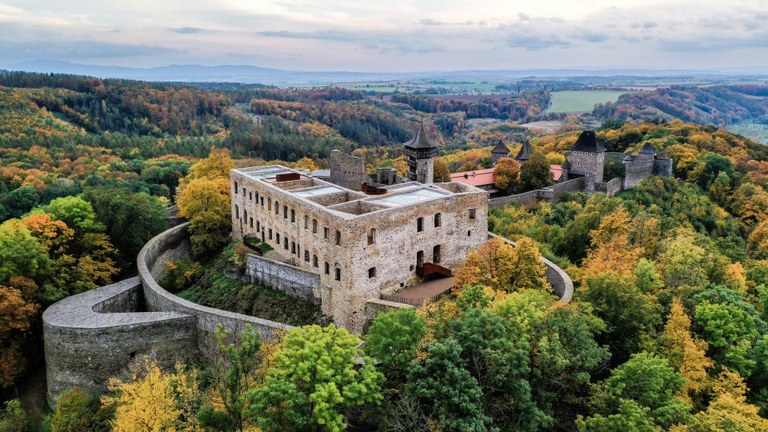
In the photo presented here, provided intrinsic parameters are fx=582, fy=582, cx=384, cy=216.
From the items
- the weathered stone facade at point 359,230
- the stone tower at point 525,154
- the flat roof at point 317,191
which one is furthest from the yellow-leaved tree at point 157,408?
the stone tower at point 525,154

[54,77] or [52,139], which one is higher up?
[54,77]

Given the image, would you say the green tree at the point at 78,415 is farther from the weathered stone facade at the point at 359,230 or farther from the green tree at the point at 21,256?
the weathered stone facade at the point at 359,230

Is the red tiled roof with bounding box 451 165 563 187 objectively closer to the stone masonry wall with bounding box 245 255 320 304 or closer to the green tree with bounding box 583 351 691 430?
the stone masonry wall with bounding box 245 255 320 304

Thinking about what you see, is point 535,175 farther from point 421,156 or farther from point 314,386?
point 314,386

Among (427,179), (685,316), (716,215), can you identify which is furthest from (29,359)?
(716,215)

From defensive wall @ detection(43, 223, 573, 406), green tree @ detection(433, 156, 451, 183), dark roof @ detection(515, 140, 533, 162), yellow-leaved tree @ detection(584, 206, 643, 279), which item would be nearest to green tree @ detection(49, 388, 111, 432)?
defensive wall @ detection(43, 223, 573, 406)

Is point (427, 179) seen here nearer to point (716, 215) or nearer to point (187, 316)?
point (187, 316)

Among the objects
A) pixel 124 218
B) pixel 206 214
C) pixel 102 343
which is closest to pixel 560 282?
pixel 102 343
